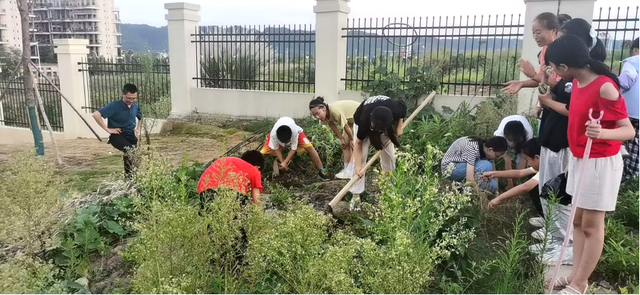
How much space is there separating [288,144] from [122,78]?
7272 mm

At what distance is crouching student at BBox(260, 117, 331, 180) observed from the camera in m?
5.18

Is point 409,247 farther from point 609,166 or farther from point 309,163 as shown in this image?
point 309,163

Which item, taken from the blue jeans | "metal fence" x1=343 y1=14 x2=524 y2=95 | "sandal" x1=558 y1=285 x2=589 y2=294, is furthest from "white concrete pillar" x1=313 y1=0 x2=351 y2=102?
"sandal" x1=558 y1=285 x2=589 y2=294

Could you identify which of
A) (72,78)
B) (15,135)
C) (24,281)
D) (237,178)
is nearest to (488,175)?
(237,178)

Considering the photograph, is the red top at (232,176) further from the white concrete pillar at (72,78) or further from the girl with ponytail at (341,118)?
the white concrete pillar at (72,78)

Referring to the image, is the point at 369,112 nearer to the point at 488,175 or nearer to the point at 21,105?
the point at 488,175

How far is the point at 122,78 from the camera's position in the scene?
11.0 metres

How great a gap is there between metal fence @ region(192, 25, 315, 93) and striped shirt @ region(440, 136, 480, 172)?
5.14m

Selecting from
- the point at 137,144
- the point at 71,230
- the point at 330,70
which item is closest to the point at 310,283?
the point at 71,230

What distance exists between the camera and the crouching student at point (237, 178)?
2.75 m

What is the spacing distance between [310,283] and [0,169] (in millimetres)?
6907

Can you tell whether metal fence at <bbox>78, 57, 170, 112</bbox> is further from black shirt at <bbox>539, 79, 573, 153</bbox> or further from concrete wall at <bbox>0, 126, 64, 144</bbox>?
black shirt at <bbox>539, 79, 573, 153</bbox>

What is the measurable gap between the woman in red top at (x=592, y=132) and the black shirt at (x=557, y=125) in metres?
0.66

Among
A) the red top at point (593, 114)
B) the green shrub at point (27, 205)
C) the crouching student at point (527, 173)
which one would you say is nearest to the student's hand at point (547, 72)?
the crouching student at point (527, 173)
